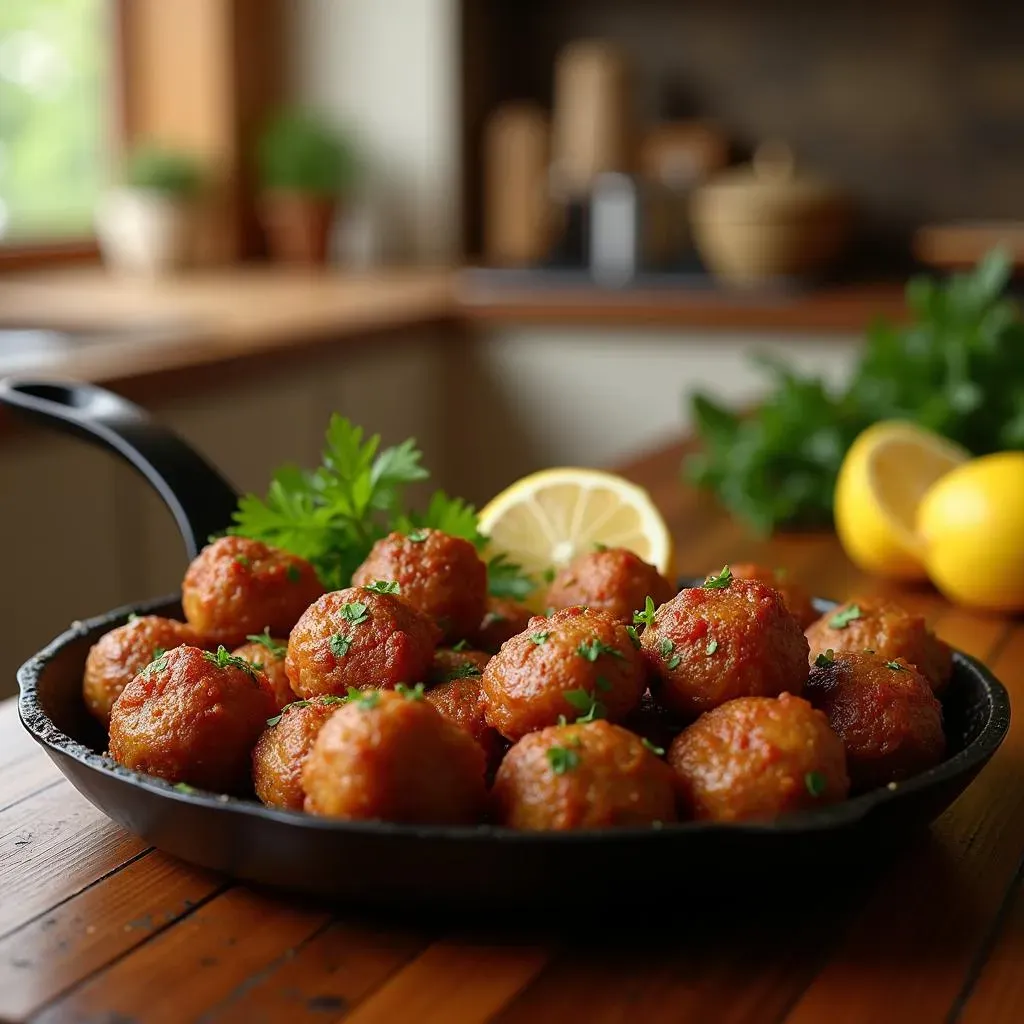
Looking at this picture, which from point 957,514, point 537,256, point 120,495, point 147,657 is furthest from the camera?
point 537,256

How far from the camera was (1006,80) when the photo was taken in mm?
4039

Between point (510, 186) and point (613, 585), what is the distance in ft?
11.5

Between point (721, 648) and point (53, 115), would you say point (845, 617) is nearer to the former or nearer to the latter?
point (721, 648)

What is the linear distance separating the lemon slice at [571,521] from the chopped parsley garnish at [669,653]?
0.44 m

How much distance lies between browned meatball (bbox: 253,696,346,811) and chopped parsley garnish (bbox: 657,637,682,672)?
0.17 meters

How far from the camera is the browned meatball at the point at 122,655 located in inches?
34.7

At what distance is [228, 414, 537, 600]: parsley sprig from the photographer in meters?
1.04

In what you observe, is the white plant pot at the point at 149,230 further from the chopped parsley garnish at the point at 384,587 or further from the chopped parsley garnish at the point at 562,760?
the chopped parsley garnish at the point at 562,760

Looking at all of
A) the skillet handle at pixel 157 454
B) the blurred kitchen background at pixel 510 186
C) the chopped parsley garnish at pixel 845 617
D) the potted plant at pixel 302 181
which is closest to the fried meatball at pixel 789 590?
the chopped parsley garnish at pixel 845 617

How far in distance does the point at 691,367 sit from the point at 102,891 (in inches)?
114

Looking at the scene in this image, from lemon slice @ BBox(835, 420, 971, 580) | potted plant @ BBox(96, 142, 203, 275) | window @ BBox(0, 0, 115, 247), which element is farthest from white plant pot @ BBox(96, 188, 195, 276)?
lemon slice @ BBox(835, 420, 971, 580)

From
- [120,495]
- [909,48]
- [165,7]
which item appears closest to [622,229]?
[909,48]

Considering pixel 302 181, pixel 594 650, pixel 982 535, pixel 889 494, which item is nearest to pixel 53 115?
pixel 302 181

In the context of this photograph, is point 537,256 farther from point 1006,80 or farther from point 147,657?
point 147,657
